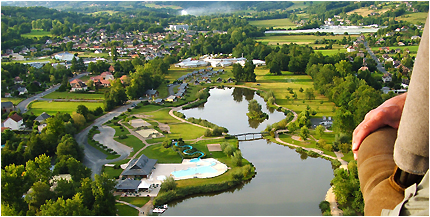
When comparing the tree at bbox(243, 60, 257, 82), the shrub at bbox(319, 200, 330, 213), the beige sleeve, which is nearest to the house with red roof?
the shrub at bbox(319, 200, 330, 213)

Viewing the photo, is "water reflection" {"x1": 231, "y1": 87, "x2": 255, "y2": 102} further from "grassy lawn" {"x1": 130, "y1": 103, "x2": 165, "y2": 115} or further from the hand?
the hand

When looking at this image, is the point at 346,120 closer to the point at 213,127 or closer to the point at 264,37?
the point at 213,127

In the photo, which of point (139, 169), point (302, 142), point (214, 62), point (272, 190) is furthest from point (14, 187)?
point (214, 62)

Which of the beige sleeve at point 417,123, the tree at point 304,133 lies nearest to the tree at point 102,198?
the tree at point 304,133

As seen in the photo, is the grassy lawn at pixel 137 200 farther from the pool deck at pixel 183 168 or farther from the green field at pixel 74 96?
the green field at pixel 74 96

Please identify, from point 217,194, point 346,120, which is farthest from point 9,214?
point 346,120
